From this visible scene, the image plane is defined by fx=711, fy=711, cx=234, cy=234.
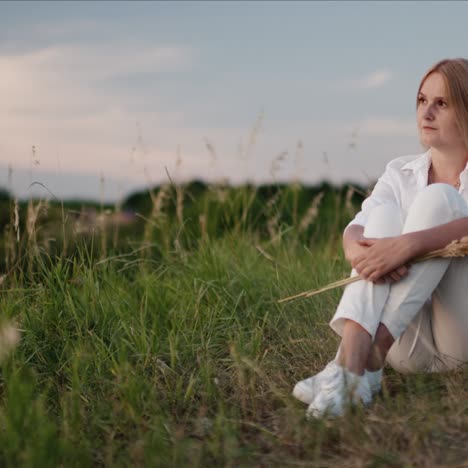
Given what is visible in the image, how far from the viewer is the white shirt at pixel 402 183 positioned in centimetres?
254

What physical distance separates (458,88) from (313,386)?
1113mm

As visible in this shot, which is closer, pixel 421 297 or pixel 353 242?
pixel 421 297

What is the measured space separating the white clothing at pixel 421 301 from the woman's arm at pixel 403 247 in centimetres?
4

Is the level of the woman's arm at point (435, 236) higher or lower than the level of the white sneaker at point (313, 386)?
higher

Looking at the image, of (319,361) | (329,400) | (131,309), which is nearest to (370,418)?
(329,400)

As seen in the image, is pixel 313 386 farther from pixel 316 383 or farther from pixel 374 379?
pixel 374 379

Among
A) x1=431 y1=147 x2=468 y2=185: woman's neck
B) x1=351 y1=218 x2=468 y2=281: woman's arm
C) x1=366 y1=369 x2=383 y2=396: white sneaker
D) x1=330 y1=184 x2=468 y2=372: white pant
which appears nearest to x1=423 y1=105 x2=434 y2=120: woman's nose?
x1=431 y1=147 x2=468 y2=185: woman's neck

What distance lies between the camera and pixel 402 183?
8.51 feet

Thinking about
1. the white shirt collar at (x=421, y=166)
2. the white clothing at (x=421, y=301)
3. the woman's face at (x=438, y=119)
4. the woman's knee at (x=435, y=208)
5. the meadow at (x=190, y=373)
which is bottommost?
the meadow at (x=190, y=373)

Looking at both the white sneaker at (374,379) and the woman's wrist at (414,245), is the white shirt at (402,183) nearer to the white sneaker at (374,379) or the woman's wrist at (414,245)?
the woman's wrist at (414,245)

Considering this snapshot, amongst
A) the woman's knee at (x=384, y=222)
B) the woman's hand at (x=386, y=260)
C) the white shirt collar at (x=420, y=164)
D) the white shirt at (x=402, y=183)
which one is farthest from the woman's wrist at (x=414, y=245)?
the white shirt collar at (x=420, y=164)

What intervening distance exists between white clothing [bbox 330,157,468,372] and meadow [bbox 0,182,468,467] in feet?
0.39

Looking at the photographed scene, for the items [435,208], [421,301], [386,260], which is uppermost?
[435,208]

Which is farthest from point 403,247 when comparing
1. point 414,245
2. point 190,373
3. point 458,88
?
point 190,373
